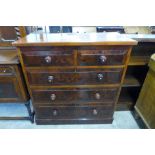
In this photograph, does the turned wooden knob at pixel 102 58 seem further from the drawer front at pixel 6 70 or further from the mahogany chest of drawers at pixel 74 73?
the drawer front at pixel 6 70

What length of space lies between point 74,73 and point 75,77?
4 cm

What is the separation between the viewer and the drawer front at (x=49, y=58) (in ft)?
3.58

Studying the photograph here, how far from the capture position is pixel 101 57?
3.63 feet

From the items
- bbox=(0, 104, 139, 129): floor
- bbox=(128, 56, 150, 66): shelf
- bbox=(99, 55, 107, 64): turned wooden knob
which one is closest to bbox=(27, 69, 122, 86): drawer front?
bbox=(99, 55, 107, 64): turned wooden knob

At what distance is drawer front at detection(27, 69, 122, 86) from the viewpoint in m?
1.20

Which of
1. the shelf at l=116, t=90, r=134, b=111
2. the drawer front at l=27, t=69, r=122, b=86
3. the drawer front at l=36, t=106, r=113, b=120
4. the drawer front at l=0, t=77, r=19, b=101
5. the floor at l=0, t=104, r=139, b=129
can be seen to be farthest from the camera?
the shelf at l=116, t=90, r=134, b=111

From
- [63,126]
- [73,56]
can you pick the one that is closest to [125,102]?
[63,126]

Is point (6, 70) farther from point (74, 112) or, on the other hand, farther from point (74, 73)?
point (74, 112)

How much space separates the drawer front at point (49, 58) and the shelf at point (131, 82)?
781 mm

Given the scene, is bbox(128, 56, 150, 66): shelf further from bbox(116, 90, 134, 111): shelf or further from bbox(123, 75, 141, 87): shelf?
bbox(116, 90, 134, 111): shelf

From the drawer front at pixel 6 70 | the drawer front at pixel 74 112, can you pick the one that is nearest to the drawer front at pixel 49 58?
the drawer front at pixel 6 70
